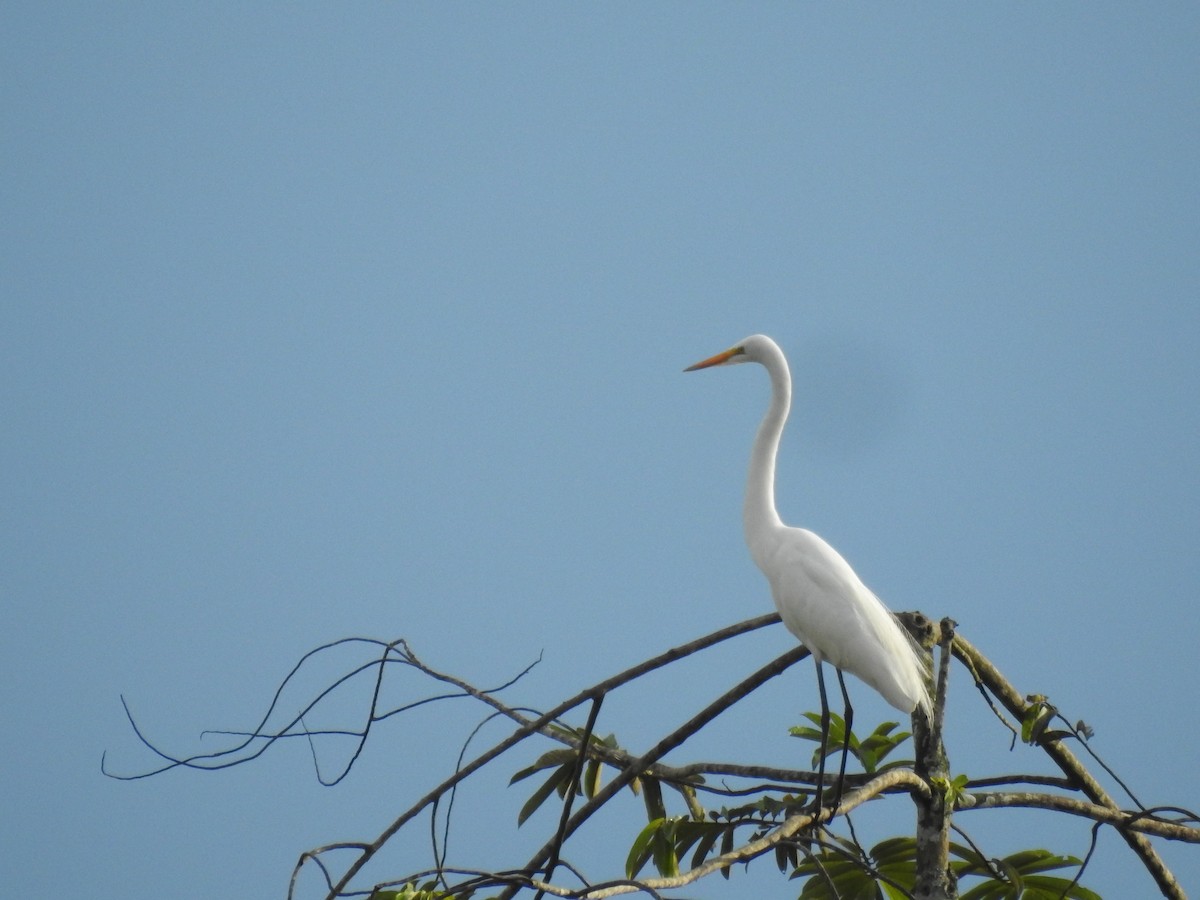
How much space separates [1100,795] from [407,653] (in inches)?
Result: 64.0

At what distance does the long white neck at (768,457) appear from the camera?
3.19 m

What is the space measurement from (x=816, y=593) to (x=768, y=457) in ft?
1.45

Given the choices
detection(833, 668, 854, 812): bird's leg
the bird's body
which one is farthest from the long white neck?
detection(833, 668, 854, 812): bird's leg

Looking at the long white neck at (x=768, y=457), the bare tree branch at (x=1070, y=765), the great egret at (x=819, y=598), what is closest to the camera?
the bare tree branch at (x=1070, y=765)

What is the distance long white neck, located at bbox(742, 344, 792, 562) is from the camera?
3.19m

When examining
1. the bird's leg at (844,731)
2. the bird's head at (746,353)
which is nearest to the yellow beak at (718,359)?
the bird's head at (746,353)

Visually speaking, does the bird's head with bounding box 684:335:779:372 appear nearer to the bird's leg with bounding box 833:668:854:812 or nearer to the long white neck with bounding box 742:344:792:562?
the long white neck with bounding box 742:344:792:562

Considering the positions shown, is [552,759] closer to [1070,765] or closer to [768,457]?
[768,457]

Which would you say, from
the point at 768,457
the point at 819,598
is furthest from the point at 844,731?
the point at 768,457

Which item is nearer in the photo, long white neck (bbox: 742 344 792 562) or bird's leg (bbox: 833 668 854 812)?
bird's leg (bbox: 833 668 854 812)

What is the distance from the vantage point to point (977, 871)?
2.62 meters

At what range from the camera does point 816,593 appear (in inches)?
115

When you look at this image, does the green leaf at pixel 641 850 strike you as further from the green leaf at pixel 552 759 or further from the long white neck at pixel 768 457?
the long white neck at pixel 768 457

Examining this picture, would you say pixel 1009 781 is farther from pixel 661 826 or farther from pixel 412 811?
pixel 412 811
